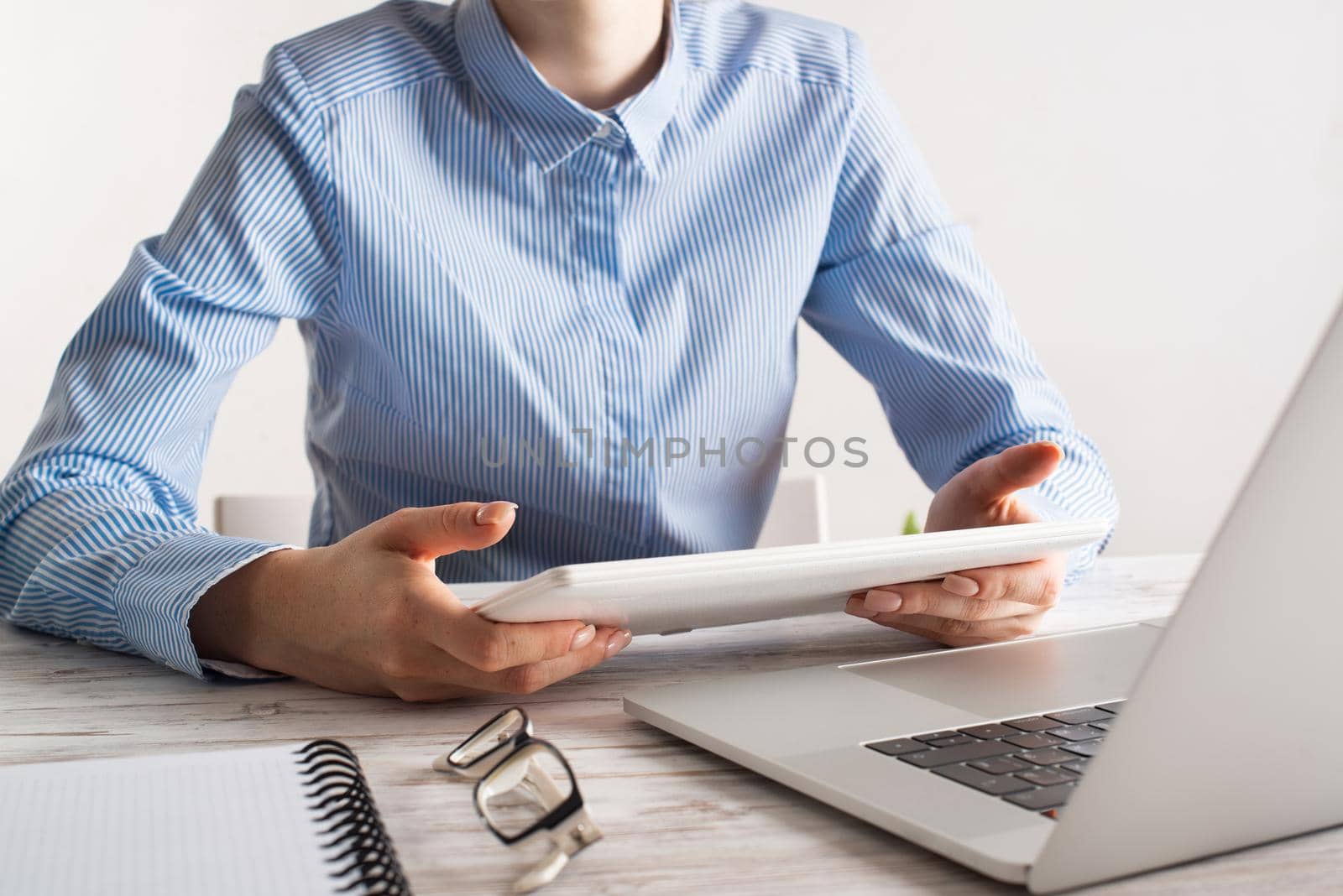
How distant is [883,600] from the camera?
0.72m

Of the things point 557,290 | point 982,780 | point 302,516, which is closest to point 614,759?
point 982,780

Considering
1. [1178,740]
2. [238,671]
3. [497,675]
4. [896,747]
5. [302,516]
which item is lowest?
[302,516]

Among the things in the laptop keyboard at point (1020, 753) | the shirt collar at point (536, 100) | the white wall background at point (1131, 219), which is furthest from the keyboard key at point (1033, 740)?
the white wall background at point (1131, 219)

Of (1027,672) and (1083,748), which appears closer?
(1083,748)

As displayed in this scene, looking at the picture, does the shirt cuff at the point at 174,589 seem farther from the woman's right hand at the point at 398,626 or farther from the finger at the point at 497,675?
the finger at the point at 497,675

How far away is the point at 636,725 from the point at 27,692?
0.39 meters

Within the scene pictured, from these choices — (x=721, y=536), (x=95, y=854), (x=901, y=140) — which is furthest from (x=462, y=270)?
(x=95, y=854)

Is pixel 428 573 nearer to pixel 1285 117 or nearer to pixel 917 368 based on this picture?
pixel 917 368

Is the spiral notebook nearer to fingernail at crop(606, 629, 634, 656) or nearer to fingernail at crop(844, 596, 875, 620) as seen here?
fingernail at crop(606, 629, 634, 656)

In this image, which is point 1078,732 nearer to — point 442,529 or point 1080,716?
point 1080,716

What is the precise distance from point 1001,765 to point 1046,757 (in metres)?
0.03

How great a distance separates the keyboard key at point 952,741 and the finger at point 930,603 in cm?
19

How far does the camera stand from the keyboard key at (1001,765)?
0.48 meters

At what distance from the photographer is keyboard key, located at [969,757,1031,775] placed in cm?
48
